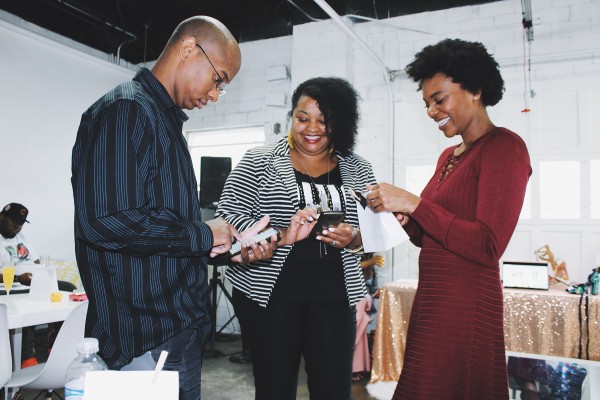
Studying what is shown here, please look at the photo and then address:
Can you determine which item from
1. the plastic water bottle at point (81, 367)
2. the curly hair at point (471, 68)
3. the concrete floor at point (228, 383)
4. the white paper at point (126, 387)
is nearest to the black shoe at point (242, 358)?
the concrete floor at point (228, 383)

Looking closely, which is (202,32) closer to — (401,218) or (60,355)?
(401,218)

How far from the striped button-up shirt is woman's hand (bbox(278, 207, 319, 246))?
19.2 inches

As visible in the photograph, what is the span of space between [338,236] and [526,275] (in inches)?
87.2

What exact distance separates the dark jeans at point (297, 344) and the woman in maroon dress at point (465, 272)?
363mm

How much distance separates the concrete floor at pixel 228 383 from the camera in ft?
11.4

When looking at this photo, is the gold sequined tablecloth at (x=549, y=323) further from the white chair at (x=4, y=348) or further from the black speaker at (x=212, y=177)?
the black speaker at (x=212, y=177)

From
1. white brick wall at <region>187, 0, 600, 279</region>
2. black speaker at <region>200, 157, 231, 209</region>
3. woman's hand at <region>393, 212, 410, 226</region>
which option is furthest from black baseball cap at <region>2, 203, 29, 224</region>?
woman's hand at <region>393, 212, 410, 226</region>

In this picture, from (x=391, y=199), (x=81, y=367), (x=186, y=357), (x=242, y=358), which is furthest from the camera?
(x=242, y=358)

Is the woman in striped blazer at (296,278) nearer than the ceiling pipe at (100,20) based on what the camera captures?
Yes

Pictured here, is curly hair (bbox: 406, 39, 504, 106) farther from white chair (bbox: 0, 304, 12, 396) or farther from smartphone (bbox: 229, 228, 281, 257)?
white chair (bbox: 0, 304, 12, 396)

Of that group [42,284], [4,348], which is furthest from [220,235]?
[42,284]

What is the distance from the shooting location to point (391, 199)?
1.42 meters

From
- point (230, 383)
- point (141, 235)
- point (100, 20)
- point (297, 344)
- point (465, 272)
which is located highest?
point (100, 20)

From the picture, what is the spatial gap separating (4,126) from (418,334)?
5.15 m
